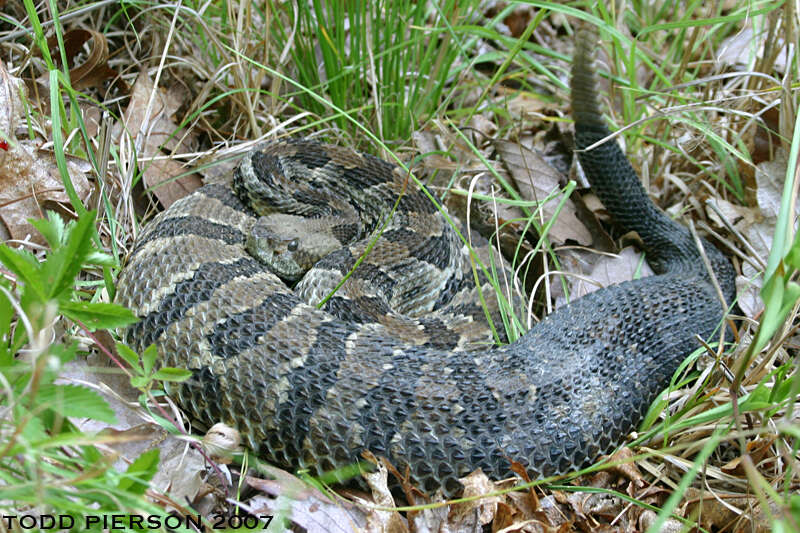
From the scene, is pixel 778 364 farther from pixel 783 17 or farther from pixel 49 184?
pixel 49 184

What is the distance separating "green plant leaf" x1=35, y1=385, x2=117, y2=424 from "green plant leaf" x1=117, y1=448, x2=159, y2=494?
130 mm

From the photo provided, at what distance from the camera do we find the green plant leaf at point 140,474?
154cm

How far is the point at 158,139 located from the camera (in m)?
3.59

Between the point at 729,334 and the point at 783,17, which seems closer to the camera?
the point at 729,334

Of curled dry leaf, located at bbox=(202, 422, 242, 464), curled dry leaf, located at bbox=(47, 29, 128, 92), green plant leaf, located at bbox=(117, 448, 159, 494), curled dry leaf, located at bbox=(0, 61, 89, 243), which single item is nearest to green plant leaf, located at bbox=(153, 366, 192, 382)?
green plant leaf, located at bbox=(117, 448, 159, 494)

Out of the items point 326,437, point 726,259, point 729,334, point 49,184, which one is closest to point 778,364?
point 729,334

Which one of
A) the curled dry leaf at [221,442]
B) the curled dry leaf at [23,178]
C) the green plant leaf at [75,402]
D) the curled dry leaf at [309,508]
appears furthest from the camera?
the curled dry leaf at [23,178]

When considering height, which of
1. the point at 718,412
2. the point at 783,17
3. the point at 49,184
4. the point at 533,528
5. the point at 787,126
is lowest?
the point at 533,528

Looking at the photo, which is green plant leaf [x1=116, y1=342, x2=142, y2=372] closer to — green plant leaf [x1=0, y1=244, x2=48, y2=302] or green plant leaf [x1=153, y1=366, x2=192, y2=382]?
green plant leaf [x1=153, y1=366, x2=192, y2=382]

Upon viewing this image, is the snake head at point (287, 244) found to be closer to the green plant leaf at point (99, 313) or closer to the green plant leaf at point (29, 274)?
the green plant leaf at point (99, 313)

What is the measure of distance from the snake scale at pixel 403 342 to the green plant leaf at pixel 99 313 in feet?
2.33

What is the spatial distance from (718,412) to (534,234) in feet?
5.00

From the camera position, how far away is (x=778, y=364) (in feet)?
9.77

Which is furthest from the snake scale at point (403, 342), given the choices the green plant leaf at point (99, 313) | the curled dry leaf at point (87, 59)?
Result: the curled dry leaf at point (87, 59)
